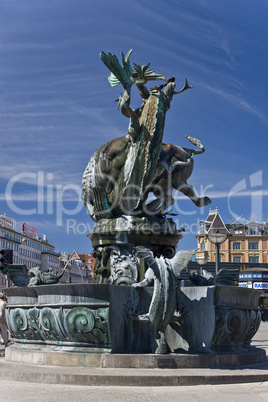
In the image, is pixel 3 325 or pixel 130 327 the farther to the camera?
pixel 3 325

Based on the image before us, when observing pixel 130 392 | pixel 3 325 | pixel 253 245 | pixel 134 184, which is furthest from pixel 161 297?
pixel 253 245

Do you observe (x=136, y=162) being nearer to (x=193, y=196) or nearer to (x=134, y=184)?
(x=134, y=184)

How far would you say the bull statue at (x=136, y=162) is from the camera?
13.0m

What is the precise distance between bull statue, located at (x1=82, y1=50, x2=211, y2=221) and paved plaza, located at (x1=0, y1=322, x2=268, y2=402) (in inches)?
211

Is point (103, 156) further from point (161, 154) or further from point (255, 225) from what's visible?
point (255, 225)

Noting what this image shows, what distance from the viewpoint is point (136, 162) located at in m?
13.1

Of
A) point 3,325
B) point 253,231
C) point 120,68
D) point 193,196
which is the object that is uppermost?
point 253,231

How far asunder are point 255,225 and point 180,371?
92339mm

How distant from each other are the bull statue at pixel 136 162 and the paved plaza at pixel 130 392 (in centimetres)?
537

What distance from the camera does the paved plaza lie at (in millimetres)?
7512

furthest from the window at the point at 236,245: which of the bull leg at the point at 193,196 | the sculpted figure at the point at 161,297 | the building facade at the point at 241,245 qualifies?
the sculpted figure at the point at 161,297

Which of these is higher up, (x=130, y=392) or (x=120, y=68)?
(x=120, y=68)

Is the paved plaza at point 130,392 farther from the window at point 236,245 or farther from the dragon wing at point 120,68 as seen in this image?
the window at point 236,245

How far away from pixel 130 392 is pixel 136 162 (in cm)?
626
